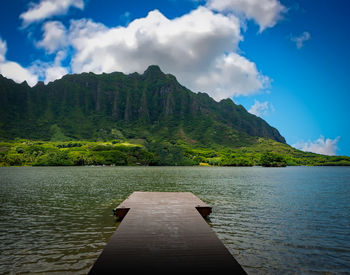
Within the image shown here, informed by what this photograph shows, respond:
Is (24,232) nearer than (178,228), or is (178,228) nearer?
(178,228)

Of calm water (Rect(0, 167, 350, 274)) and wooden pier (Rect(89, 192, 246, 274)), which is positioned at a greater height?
wooden pier (Rect(89, 192, 246, 274))

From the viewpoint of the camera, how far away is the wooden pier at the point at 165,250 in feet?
32.8

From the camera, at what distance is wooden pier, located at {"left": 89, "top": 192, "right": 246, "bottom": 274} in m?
9.99

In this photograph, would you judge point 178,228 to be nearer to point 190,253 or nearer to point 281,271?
point 190,253

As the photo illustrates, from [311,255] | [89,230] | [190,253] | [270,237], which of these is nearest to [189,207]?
[270,237]

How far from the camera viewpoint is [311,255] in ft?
52.0

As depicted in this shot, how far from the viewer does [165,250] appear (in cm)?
1220

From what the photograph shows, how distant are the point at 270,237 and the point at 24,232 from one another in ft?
68.5

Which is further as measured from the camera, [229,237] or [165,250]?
[229,237]

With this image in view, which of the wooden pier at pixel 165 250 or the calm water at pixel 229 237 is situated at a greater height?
the wooden pier at pixel 165 250

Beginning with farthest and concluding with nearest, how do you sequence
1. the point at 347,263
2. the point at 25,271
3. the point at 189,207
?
1. the point at 189,207
2. the point at 347,263
3. the point at 25,271

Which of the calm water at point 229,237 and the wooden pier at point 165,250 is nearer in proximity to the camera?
the wooden pier at point 165,250

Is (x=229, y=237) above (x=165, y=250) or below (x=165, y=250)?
below

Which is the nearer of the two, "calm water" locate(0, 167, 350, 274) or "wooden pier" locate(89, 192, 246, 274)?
"wooden pier" locate(89, 192, 246, 274)
